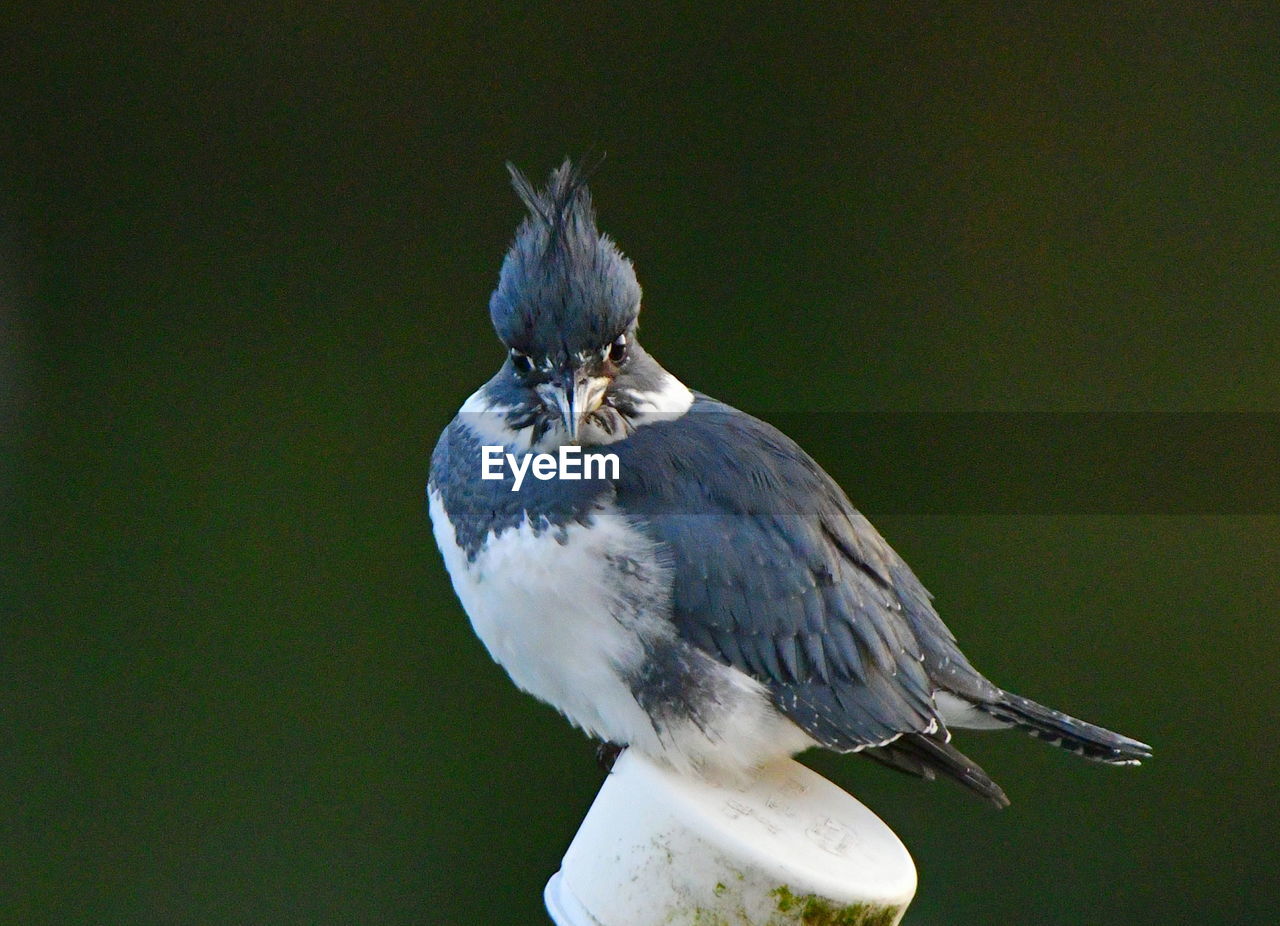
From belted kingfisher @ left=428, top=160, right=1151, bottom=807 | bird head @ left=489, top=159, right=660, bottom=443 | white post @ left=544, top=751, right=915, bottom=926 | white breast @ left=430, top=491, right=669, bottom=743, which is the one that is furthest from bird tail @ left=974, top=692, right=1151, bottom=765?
bird head @ left=489, top=159, right=660, bottom=443

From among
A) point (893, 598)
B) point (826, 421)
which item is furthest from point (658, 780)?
point (826, 421)

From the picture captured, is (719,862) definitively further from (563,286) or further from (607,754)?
(563,286)

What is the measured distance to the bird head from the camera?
1043 mm

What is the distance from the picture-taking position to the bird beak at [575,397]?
1.02 meters

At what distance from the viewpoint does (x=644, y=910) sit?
1.04 m

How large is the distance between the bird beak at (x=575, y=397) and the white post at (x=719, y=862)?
0.99 ft

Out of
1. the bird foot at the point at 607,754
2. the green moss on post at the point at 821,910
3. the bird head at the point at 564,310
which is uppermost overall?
the bird head at the point at 564,310

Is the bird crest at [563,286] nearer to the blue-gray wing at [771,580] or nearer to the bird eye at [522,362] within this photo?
the bird eye at [522,362]

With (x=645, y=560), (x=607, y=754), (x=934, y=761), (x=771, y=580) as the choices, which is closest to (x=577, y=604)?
(x=645, y=560)

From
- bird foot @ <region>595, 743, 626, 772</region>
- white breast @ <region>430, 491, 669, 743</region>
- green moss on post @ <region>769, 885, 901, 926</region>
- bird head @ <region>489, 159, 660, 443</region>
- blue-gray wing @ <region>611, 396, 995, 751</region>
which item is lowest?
green moss on post @ <region>769, 885, 901, 926</region>

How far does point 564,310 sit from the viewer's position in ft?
3.42

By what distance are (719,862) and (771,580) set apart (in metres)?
0.25

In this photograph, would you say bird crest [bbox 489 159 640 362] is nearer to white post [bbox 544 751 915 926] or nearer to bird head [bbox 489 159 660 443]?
bird head [bbox 489 159 660 443]

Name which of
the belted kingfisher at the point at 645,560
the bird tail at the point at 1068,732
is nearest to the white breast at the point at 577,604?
the belted kingfisher at the point at 645,560
